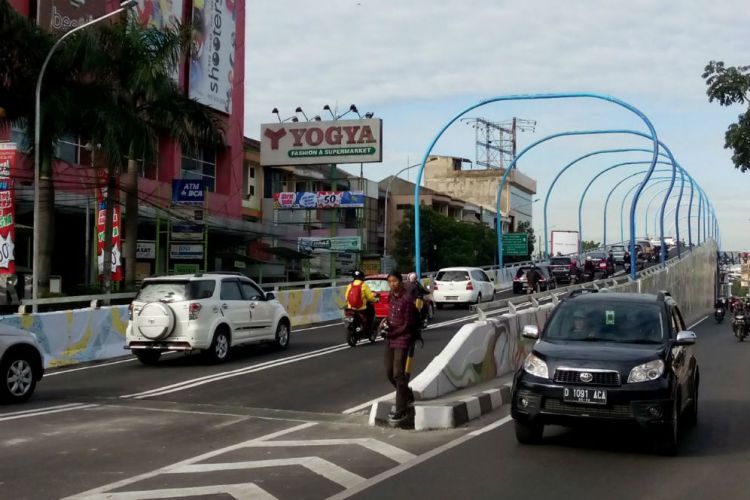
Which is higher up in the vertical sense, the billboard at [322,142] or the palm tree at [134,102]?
the billboard at [322,142]

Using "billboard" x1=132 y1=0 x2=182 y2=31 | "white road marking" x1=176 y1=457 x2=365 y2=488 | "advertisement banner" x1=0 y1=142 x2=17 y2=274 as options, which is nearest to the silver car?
"white road marking" x1=176 y1=457 x2=365 y2=488

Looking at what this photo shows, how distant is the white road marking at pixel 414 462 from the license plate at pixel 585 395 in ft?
4.65

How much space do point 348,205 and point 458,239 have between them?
2302 cm

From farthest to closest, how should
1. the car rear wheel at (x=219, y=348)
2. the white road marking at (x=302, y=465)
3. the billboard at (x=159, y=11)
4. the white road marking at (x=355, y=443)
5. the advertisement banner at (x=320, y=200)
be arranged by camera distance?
the advertisement banner at (x=320, y=200), the billboard at (x=159, y=11), the car rear wheel at (x=219, y=348), the white road marking at (x=355, y=443), the white road marking at (x=302, y=465)

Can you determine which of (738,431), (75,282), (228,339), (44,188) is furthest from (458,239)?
(738,431)

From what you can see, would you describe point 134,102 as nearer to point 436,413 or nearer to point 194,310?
point 194,310

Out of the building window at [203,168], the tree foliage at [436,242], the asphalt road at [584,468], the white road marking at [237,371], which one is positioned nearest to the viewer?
the asphalt road at [584,468]

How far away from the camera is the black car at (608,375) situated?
848 cm

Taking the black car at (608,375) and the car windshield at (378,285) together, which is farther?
the car windshield at (378,285)

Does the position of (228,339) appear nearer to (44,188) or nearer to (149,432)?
(149,432)

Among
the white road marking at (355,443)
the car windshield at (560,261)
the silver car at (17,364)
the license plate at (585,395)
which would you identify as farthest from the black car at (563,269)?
the license plate at (585,395)

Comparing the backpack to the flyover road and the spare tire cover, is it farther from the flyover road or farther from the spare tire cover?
the spare tire cover

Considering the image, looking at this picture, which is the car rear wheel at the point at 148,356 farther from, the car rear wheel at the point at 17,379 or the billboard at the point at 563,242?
the billboard at the point at 563,242

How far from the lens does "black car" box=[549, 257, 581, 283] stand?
163 feet
